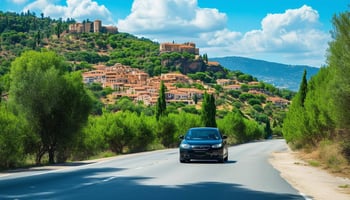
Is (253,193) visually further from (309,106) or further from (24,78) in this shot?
(309,106)

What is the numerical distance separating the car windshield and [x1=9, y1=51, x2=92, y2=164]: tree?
8.05 meters

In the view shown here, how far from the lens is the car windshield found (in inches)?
1030

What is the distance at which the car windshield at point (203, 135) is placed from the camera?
2617 centimetres

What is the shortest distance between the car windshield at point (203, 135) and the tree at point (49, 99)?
805cm

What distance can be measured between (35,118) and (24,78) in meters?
2.33

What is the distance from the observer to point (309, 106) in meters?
34.4

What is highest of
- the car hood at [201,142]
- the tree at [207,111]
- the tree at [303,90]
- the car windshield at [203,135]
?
the tree at [303,90]

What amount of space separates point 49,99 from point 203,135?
917cm

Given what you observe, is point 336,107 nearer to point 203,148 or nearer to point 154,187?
point 203,148

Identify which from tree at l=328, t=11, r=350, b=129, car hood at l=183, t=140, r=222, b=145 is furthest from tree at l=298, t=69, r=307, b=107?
tree at l=328, t=11, r=350, b=129

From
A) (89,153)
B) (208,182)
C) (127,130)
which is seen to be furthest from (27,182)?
(127,130)

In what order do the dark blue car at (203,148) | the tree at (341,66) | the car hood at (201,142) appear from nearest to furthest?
the tree at (341,66), the dark blue car at (203,148), the car hood at (201,142)

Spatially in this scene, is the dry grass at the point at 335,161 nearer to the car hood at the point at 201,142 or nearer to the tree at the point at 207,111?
the car hood at the point at 201,142

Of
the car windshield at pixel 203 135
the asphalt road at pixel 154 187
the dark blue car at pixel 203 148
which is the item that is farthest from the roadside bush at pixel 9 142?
the car windshield at pixel 203 135
